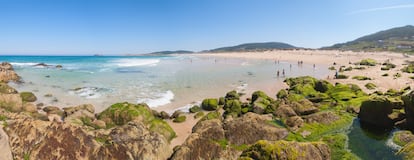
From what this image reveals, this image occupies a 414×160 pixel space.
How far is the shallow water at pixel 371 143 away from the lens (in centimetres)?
912

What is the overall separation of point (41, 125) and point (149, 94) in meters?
15.4

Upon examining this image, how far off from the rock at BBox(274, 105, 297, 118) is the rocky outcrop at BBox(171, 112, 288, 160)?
1.68 meters

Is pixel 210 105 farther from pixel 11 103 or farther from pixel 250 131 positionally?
pixel 11 103

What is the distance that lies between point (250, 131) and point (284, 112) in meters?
4.02

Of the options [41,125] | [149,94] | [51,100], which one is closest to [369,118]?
[41,125]

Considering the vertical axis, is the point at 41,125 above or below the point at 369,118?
above

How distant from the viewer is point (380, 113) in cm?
1166

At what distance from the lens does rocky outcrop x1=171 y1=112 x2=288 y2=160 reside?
8.20m

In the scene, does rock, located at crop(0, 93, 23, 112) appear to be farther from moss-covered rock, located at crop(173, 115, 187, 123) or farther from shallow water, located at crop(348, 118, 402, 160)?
shallow water, located at crop(348, 118, 402, 160)

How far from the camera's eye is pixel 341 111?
1369cm

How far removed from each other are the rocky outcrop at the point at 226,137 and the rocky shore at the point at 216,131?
0.03 meters

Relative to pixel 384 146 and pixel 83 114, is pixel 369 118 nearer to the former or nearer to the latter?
pixel 384 146

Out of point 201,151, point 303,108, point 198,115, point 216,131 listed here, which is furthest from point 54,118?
point 303,108

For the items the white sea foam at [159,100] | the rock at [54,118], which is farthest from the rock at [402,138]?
the rock at [54,118]
